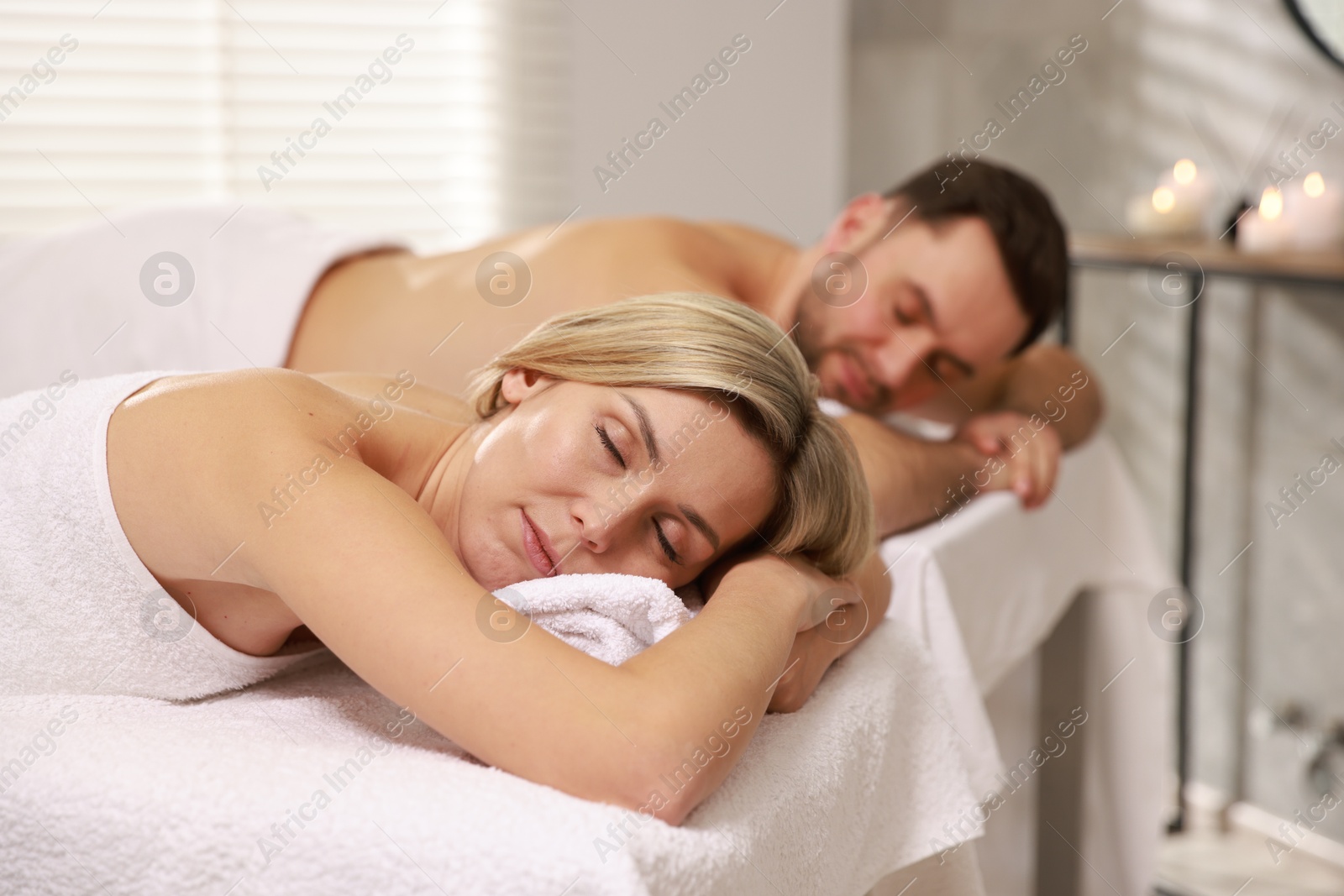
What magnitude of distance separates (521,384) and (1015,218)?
2.77ft

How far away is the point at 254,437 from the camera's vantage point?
2.35 ft

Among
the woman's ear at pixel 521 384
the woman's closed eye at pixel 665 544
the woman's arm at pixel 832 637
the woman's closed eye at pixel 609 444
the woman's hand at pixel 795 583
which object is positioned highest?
the woman's ear at pixel 521 384

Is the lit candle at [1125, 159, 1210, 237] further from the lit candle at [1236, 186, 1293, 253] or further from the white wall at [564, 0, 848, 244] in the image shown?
the white wall at [564, 0, 848, 244]

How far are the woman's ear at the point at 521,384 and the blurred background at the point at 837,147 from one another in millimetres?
1298

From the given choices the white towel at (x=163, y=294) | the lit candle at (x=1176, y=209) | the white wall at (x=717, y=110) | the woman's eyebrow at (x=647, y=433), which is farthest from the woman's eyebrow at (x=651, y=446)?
the white wall at (x=717, y=110)

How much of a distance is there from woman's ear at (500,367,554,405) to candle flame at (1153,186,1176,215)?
136 cm

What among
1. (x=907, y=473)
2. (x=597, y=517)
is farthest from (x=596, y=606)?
(x=907, y=473)

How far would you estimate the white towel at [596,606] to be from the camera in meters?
0.75

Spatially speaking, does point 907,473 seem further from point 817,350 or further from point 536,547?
point 536,547

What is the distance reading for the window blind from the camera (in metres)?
1.83

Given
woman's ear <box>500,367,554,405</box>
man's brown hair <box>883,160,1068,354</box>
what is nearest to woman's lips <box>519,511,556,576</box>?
woman's ear <box>500,367,554,405</box>

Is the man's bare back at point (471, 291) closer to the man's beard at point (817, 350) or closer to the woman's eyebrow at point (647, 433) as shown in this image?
the man's beard at point (817, 350)

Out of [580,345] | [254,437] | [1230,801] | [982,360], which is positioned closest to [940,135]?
[982,360]

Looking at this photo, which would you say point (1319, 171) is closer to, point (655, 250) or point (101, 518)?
point (655, 250)
